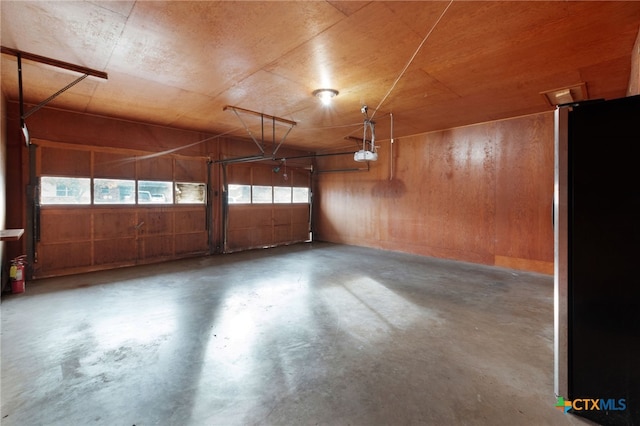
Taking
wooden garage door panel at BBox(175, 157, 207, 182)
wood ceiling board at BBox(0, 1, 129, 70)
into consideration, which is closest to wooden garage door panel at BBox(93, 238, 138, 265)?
wooden garage door panel at BBox(175, 157, 207, 182)

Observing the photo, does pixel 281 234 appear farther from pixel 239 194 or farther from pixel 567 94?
pixel 567 94

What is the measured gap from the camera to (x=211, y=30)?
249 centimetres

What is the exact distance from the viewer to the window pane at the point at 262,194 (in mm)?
7734

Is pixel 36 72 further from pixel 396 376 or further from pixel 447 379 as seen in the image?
pixel 447 379

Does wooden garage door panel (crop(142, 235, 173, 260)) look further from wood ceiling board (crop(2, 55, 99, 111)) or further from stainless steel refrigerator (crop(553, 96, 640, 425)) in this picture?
stainless steel refrigerator (crop(553, 96, 640, 425))

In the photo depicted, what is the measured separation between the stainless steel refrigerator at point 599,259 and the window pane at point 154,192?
21.3ft

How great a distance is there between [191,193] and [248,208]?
59.5 inches

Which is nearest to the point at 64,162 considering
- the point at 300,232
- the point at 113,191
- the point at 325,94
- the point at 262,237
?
the point at 113,191

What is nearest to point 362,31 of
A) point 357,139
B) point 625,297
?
point 625,297

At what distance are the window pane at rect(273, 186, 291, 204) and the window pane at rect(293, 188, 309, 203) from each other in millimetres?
229

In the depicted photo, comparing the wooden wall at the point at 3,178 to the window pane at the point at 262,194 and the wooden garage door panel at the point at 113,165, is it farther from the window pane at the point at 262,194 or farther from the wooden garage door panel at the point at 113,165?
the window pane at the point at 262,194

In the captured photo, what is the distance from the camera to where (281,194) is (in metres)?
8.37

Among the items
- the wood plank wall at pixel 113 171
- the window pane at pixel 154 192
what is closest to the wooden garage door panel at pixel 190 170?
the wood plank wall at pixel 113 171

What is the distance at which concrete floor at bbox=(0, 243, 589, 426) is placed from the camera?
176 centimetres
